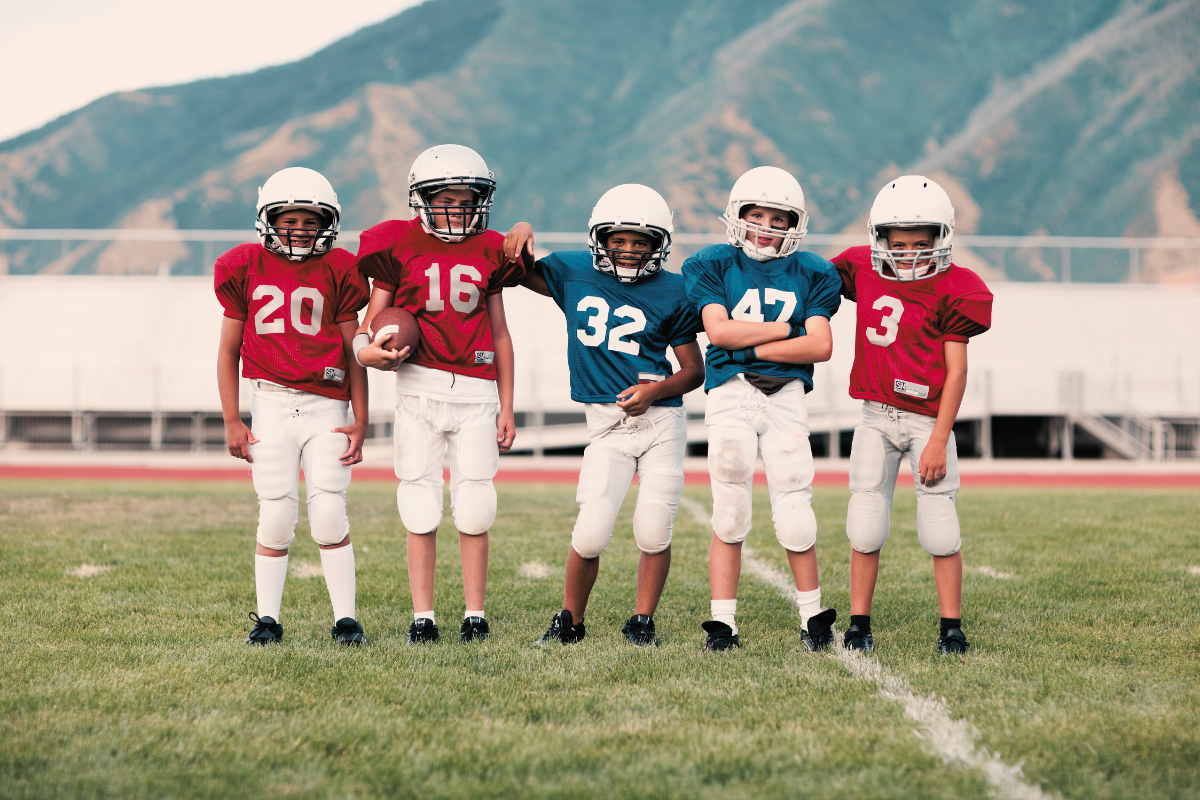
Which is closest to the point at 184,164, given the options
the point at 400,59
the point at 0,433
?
the point at 400,59

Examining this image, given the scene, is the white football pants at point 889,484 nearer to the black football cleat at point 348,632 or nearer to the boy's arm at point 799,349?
the boy's arm at point 799,349

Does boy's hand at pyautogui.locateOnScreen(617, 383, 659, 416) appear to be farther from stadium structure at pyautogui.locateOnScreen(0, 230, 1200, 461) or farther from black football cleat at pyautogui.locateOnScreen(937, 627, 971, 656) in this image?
stadium structure at pyautogui.locateOnScreen(0, 230, 1200, 461)

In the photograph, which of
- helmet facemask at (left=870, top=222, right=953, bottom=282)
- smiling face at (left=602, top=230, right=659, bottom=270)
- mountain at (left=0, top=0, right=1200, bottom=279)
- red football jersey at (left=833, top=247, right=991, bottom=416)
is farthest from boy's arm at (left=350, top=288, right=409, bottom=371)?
mountain at (left=0, top=0, right=1200, bottom=279)

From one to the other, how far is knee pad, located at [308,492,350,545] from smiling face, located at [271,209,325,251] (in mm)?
947

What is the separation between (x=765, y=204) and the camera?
12.8ft

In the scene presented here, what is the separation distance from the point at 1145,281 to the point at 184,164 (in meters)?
Answer: 107

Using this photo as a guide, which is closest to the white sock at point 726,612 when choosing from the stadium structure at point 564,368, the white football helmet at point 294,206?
the white football helmet at point 294,206

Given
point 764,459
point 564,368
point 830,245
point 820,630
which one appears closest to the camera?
point 820,630

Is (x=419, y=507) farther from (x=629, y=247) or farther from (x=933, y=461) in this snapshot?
(x=933, y=461)

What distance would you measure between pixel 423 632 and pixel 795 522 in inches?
56.9

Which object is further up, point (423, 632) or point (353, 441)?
point (353, 441)

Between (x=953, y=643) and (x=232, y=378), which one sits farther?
(x=232, y=378)

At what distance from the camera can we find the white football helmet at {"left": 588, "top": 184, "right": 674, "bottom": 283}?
3904 mm

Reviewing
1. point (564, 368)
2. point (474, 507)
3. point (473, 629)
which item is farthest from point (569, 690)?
point (564, 368)
